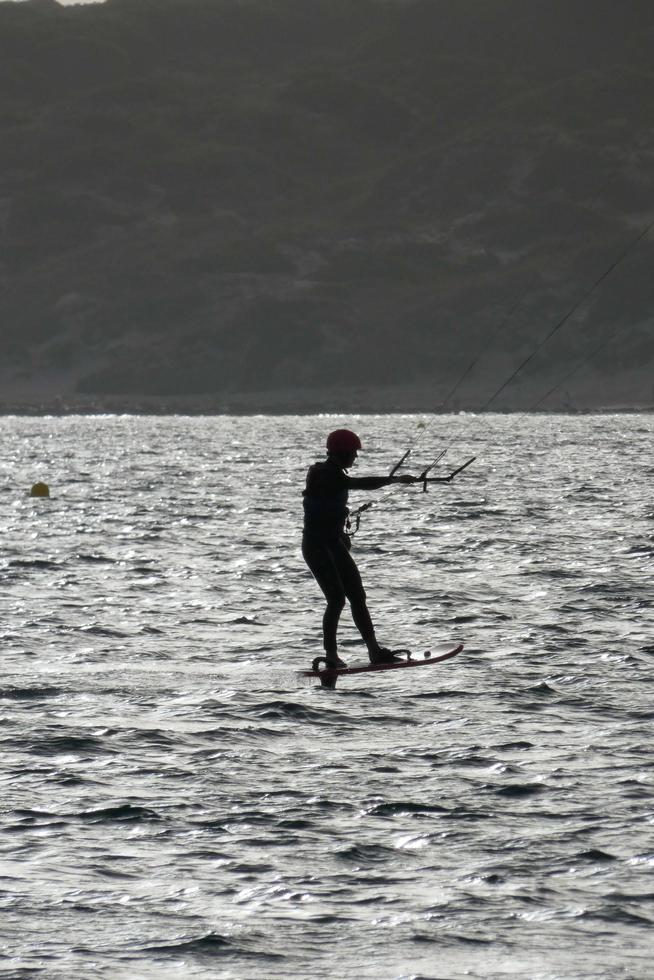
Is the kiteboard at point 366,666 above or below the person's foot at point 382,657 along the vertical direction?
below

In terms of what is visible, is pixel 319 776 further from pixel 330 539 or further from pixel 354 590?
pixel 330 539

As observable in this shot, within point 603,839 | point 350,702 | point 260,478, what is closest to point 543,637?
point 350,702

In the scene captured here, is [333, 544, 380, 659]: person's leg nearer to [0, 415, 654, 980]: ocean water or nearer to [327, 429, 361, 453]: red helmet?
[0, 415, 654, 980]: ocean water

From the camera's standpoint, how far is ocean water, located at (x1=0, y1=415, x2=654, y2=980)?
30.7 ft

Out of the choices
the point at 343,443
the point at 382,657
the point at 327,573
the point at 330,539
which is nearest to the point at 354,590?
the point at 327,573

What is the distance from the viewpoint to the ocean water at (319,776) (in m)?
9.37

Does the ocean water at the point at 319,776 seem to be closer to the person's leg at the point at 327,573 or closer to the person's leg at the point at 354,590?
the person's leg at the point at 354,590

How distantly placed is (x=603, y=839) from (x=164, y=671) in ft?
26.0

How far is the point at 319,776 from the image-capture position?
13.0 metres

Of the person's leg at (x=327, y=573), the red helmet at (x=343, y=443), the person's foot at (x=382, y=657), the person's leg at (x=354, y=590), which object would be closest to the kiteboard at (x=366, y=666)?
the person's foot at (x=382, y=657)

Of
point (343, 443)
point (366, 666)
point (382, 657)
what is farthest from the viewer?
point (366, 666)

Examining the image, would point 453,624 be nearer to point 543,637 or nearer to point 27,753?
point 543,637

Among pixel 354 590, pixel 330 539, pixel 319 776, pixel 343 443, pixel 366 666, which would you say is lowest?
pixel 319 776

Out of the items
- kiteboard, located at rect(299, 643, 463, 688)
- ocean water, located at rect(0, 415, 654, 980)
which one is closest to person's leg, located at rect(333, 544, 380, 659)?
kiteboard, located at rect(299, 643, 463, 688)
